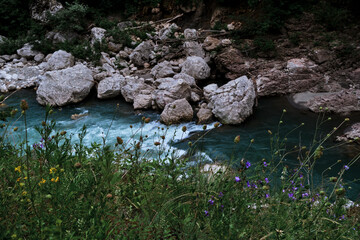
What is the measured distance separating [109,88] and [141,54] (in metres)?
3.03

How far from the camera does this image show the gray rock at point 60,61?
10688 millimetres

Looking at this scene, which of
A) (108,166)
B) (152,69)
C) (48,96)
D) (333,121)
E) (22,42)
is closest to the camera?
(108,166)

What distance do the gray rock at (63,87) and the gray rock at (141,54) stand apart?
2577 millimetres

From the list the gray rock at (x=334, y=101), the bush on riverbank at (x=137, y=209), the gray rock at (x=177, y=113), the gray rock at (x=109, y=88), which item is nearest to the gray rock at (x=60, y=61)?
the gray rock at (x=109, y=88)

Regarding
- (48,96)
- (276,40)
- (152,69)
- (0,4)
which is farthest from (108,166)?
(0,4)

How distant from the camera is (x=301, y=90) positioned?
8.60 metres

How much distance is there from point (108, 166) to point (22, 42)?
13603mm

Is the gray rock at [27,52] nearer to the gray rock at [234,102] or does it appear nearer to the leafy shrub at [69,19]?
the leafy shrub at [69,19]

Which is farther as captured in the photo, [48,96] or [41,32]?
[41,32]

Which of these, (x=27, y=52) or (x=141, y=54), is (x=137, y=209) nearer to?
(x=141, y=54)

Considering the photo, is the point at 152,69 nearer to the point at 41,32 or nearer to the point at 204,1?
the point at 204,1

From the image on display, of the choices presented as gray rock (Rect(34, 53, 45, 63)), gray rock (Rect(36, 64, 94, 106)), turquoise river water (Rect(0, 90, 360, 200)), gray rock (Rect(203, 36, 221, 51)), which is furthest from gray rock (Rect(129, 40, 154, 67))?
gray rock (Rect(34, 53, 45, 63))

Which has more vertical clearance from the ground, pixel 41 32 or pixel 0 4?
pixel 0 4

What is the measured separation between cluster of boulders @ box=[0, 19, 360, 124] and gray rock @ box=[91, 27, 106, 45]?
0.90 feet
